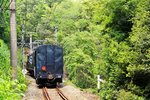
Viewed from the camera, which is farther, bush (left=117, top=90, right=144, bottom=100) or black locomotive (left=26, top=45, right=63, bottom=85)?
black locomotive (left=26, top=45, right=63, bottom=85)

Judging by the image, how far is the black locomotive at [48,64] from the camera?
81.6ft

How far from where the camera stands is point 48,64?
25156 mm

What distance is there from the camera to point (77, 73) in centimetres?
2989

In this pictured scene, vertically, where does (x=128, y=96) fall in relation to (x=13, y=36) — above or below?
below

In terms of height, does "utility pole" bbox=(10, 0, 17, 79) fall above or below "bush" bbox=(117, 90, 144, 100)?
above

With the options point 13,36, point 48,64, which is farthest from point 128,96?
point 48,64

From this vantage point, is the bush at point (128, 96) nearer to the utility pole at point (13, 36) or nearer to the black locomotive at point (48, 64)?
the utility pole at point (13, 36)

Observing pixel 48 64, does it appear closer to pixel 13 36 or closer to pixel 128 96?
pixel 13 36

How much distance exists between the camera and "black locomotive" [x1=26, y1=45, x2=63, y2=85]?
2486 cm

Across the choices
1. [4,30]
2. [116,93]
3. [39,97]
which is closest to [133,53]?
[116,93]

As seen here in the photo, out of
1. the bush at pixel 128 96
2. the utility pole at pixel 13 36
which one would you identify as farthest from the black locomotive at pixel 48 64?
the bush at pixel 128 96

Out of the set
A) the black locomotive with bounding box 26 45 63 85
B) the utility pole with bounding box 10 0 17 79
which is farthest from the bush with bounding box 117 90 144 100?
the black locomotive with bounding box 26 45 63 85

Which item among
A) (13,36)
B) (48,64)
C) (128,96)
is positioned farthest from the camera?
(48,64)

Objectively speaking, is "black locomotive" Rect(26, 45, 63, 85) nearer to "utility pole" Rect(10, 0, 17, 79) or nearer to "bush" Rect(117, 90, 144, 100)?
"utility pole" Rect(10, 0, 17, 79)
